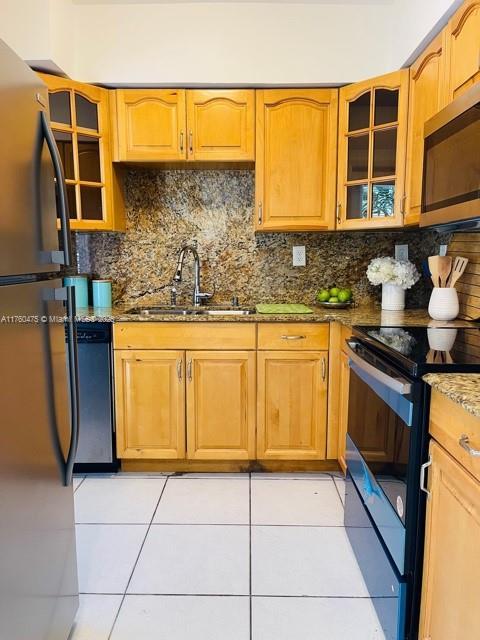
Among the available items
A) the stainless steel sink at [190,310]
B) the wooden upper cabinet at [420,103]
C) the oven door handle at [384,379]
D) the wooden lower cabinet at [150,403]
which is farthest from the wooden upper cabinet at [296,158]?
the oven door handle at [384,379]

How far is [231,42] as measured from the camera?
246 cm

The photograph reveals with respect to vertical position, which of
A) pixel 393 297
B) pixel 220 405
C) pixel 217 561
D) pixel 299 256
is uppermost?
pixel 299 256

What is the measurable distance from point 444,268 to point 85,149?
205 centimetres

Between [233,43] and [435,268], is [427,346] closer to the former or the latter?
[435,268]

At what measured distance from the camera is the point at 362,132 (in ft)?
8.04

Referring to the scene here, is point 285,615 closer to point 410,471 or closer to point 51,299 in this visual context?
point 410,471

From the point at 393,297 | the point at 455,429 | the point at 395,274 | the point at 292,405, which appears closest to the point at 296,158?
the point at 395,274

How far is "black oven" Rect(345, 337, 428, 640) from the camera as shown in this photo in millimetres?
1253

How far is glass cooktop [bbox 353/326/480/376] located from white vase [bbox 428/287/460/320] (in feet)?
0.76

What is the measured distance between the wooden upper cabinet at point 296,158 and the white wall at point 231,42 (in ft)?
0.37

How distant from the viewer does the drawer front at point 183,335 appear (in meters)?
2.42

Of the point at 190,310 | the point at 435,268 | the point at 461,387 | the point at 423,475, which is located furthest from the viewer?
the point at 190,310

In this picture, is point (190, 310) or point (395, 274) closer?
point (395, 274)

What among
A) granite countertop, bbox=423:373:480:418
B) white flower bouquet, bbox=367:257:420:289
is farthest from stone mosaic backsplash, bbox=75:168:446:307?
granite countertop, bbox=423:373:480:418
